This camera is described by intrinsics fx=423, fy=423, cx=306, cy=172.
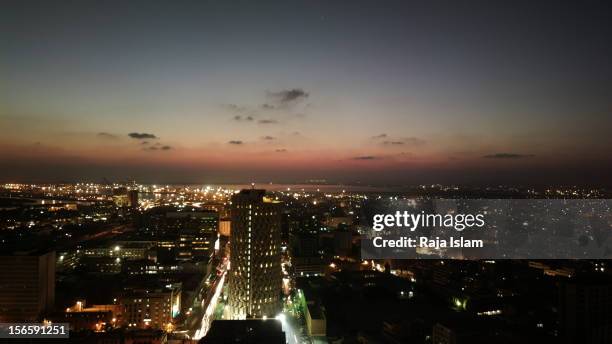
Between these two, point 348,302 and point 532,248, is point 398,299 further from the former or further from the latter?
point 532,248

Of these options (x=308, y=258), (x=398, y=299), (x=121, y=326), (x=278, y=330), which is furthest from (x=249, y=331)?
(x=308, y=258)

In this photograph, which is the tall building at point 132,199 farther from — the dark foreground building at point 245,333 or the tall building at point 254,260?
the dark foreground building at point 245,333

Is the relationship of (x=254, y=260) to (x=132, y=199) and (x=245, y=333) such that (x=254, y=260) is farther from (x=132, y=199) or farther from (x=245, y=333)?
(x=132, y=199)

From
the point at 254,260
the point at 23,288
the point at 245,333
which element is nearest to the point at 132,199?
the point at 23,288

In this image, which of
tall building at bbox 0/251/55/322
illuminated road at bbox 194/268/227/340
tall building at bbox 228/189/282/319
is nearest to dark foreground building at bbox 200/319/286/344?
tall building at bbox 228/189/282/319

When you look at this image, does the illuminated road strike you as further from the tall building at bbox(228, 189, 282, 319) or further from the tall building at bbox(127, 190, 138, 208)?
the tall building at bbox(127, 190, 138, 208)

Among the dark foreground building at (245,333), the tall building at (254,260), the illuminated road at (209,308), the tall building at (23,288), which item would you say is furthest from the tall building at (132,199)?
the dark foreground building at (245,333)
